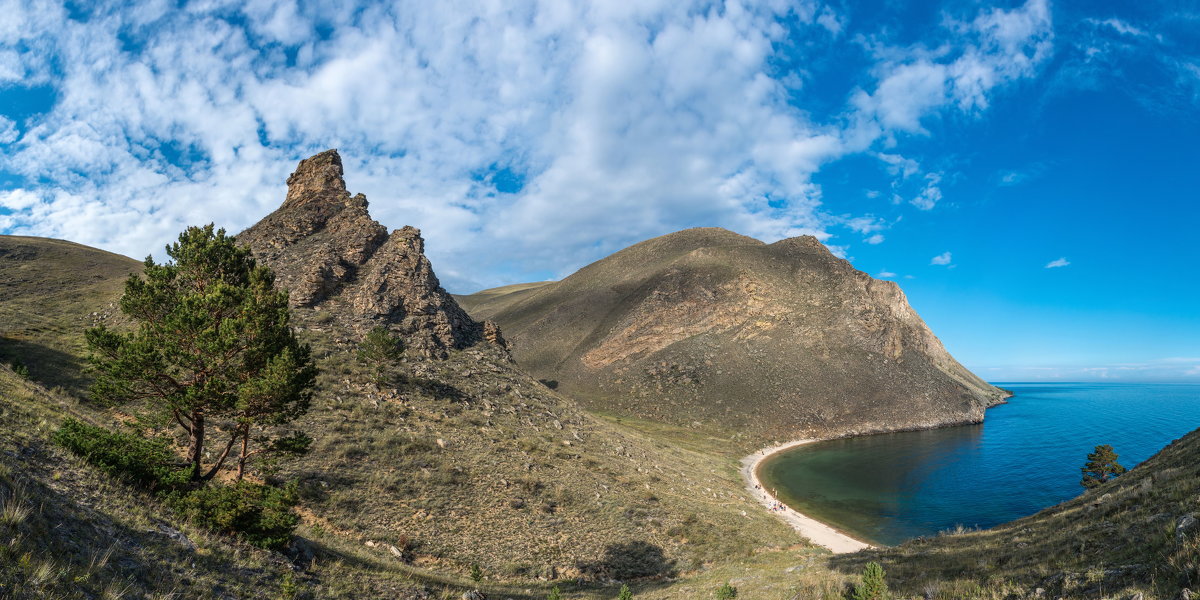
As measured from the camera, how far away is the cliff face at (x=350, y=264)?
4591cm

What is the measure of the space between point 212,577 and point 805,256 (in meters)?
135

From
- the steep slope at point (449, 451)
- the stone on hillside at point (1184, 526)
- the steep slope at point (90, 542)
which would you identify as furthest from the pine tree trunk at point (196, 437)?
the stone on hillside at point (1184, 526)

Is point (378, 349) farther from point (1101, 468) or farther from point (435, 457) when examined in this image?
point (1101, 468)

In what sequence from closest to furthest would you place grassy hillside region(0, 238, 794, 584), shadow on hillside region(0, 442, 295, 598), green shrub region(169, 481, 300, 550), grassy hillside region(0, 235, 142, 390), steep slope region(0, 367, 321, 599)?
steep slope region(0, 367, 321, 599) < shadow on hillside region(0, 442, 295, 598) < green shrub region(169, 481, 300, 550) < grassy hillside region(0, 238, 794, 584) < grassy hillside region(0, 235, 142, 390)

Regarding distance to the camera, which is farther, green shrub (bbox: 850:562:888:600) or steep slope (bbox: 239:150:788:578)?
steep slope (bbox: 239:150:788:578)

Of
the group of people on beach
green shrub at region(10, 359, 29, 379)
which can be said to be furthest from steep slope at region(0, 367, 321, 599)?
the group of people on beach

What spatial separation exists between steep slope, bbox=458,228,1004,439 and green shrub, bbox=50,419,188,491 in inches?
2932

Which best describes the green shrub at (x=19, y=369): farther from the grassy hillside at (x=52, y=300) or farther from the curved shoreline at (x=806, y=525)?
the curved shoreline at (x=806, y=525)

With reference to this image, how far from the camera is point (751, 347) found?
102875mm

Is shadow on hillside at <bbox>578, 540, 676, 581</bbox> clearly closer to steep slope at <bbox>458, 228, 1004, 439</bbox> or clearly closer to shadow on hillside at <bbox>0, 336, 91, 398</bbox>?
shadow on hillside at <bbox>0, 336, 91, 398</bbox>

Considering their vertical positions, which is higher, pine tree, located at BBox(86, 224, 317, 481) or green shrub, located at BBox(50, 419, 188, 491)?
pine tree, located at BBox(86, 224, 317, 481)

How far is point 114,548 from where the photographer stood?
30.4 feet

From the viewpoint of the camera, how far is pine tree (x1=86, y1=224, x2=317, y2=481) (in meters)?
16.0

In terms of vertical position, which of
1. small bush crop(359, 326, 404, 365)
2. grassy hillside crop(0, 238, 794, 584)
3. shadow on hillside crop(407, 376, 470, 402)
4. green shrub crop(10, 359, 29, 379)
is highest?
small bush crop(359, 326, 404, 365)
